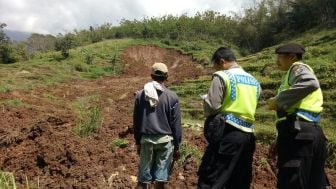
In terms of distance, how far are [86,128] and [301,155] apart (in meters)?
5.77

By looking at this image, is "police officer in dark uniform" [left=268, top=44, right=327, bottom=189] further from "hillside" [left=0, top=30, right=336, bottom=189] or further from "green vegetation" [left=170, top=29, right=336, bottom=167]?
"green vegetation" [left=170, top=29, right=336, bottom=167]

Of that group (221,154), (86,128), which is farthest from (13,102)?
(221,154)

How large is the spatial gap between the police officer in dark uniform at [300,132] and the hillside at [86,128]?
277 centimetres

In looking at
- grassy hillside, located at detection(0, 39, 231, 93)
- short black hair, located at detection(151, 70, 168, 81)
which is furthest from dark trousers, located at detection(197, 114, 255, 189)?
grassy hillside, located at detection(0, 39, 231, 93)

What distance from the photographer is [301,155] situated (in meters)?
4.71

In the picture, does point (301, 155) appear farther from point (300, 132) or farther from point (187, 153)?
point (187, 153)

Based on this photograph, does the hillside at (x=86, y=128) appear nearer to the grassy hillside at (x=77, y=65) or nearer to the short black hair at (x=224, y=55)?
the grassy hillside at (x=77, y=65)

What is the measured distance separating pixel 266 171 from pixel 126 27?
38.9 m

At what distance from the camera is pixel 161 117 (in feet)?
19.2

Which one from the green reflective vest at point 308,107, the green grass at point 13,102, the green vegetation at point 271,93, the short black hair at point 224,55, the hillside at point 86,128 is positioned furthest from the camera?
the green grass at point 13,102

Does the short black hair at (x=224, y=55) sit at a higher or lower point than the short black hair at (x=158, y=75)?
higher

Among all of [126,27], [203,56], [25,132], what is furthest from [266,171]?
[126,27]

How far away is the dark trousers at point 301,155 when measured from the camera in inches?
185

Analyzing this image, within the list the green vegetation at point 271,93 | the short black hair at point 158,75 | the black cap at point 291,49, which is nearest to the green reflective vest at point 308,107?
the black cap at point 291,49
